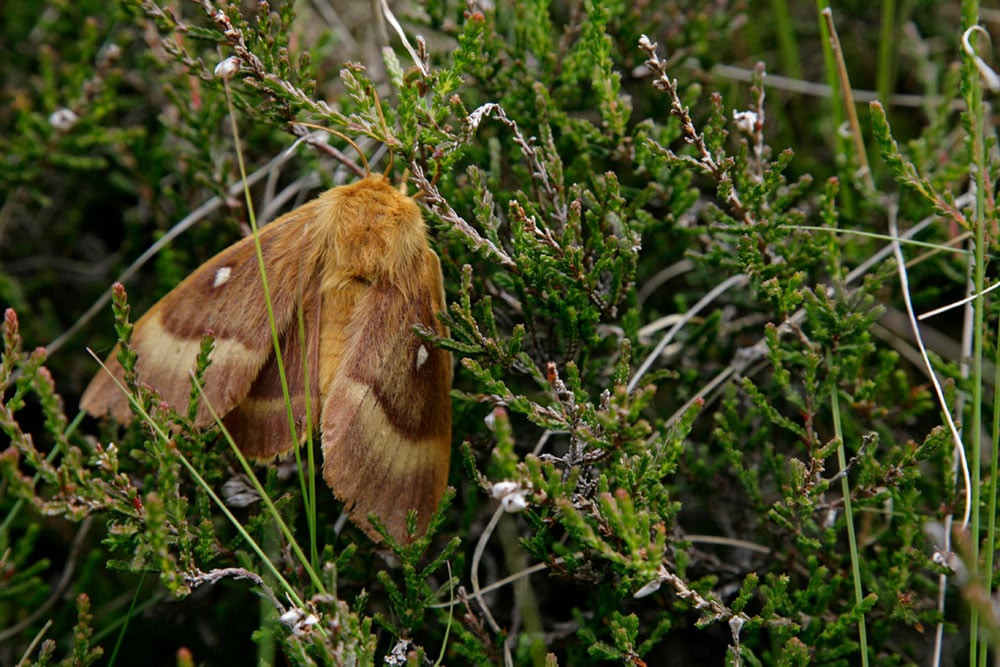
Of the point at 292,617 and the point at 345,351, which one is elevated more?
the point at 345,351

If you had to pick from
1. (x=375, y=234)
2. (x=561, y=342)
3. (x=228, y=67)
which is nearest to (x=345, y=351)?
(x=375, y=234)

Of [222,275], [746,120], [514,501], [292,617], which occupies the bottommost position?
[292,617]

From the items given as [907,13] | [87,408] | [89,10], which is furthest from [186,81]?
[907,13]

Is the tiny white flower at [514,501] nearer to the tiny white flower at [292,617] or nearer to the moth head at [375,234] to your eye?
the tiny white flower at [292,617]

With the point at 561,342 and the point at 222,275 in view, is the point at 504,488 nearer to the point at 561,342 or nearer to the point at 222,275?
the point at 561,342

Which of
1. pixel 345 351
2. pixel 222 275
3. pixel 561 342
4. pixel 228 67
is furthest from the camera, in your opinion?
pixel 561 342

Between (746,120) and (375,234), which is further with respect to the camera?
(746,120)

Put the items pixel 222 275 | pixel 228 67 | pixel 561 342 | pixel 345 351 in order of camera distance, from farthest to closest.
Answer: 1. pixel 561 342
2. pixel 222 275
3. pixel 345 351
4. pixel 228 67

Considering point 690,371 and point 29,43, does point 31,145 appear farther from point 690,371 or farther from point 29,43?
point 690,371
